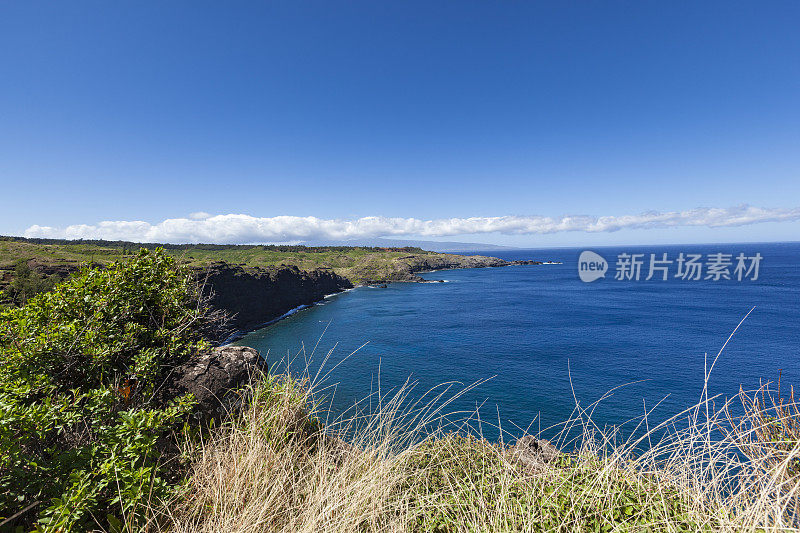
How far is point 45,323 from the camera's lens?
17.6 ft

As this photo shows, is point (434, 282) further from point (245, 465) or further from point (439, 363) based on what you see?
point (245, 465)

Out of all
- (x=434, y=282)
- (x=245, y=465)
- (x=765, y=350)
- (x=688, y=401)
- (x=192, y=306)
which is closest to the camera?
(x=245, y=465)

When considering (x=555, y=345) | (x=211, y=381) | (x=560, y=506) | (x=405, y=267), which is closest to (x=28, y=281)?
(x=211, y=381)

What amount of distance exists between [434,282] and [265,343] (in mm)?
76113

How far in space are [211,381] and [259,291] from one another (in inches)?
2563

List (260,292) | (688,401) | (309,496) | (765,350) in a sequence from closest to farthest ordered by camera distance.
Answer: (309,496) < (688,401) < (765,350) < (260,292)

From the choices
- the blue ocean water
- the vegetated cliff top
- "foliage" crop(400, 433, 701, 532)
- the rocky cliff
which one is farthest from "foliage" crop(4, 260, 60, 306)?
the rocky cliff

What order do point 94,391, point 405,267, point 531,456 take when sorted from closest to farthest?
point 94,391 < point 531,456 < point 405,267

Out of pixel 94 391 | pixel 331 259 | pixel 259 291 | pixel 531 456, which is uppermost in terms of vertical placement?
pixel 94 391

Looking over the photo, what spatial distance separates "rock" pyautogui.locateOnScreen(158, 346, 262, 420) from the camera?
19.1 feet

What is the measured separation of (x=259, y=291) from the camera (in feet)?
216

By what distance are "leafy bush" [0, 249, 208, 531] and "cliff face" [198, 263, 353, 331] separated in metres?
47.3

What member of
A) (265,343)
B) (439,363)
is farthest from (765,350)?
(265,343)

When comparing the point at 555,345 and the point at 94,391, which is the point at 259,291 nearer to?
the point at 555,345
